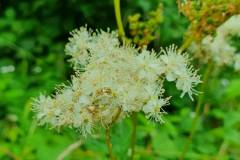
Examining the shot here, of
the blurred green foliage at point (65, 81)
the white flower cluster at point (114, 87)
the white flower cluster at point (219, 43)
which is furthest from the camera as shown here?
the blurred green foliage at point (65, 81)

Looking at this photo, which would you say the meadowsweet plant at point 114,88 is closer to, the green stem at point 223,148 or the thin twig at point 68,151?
the thin twig at point 68,151

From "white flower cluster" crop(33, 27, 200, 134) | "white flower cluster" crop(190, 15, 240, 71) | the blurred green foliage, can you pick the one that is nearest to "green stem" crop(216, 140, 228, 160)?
the blurred green foliage

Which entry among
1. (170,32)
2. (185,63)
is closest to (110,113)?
(185,63)

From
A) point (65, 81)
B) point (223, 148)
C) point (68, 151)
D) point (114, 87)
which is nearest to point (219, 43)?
point (68, 151)

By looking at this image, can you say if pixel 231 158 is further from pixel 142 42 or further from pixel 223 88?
pixel 142 42

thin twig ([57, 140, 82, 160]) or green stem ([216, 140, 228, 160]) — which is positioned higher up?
green stem ([216, 140, 228, 160])

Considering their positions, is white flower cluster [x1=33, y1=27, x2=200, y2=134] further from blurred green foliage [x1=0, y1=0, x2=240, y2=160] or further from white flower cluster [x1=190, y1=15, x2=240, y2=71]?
white flower cluster [x1=190, y1=15, x2=240, y2=71]

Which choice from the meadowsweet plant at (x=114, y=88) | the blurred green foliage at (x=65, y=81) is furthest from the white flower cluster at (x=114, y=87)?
the blurred green foliage at (x=65, y=81)
